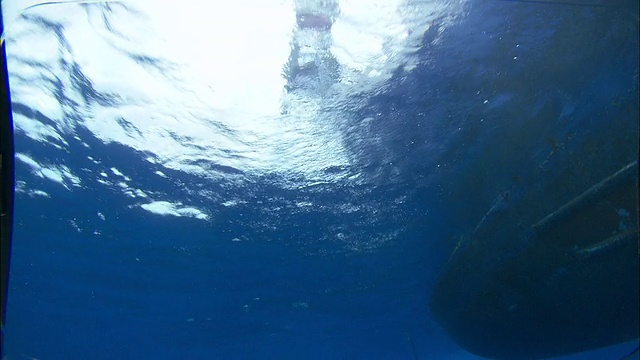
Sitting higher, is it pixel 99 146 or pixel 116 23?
pixel 99 146

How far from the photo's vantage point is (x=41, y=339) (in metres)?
36.4

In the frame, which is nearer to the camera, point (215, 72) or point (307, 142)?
point (215, 72)

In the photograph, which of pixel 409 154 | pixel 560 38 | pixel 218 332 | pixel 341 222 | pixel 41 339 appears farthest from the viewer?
pixel 41 339

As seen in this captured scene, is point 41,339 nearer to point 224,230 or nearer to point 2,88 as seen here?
point 224,230

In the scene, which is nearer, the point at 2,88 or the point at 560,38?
the point at 2,88

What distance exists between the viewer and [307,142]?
1024cm

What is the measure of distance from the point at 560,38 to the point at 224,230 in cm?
1240

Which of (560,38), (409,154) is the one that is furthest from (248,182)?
(560,38)

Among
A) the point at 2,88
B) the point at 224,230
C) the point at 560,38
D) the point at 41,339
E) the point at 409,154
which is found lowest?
the point at 2,88

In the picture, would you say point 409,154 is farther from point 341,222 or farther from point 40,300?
point 40,300

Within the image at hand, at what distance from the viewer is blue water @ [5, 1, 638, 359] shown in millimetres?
7074

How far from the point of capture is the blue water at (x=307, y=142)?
23.2 ft

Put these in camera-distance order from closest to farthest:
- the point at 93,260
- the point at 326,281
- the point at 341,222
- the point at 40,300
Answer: the point at 341,222, the point at 93,260, the point at 326,281, the point at 40,300

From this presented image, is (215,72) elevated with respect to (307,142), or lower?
lower
